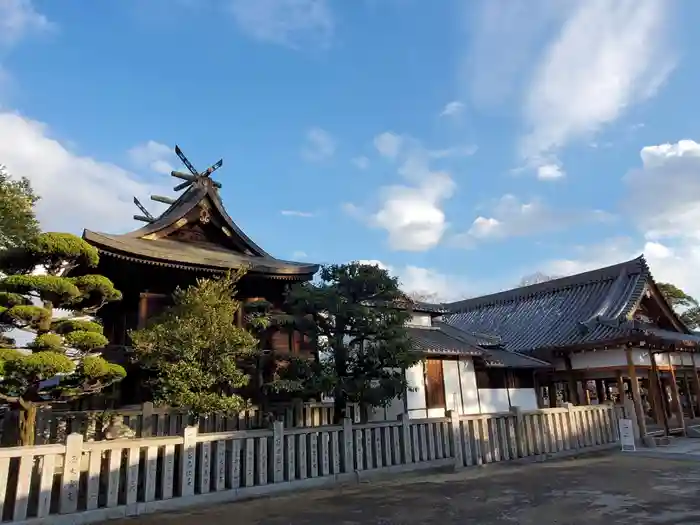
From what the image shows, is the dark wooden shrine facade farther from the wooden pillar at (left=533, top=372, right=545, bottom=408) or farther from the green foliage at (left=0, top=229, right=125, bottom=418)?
the wooden pillar at (left=533, top=372, right=545, bottom=408)

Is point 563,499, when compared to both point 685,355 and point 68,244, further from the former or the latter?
point 685,355

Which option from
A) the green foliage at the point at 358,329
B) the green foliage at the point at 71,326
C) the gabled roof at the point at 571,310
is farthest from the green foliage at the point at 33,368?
the gabled roof at the point at 571,310

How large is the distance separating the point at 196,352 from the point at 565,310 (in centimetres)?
1925

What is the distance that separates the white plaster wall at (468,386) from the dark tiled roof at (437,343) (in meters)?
0.63

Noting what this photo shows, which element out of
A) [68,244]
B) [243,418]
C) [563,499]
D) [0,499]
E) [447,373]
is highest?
[68,244]

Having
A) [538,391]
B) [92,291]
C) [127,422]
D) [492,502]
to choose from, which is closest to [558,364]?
[538,391]

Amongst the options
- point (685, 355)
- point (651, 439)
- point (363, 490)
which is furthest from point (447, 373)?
point (685, 355)

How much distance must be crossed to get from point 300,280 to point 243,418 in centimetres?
409

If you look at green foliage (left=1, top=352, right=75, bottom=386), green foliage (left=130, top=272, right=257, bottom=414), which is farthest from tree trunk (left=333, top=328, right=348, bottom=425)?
green foliage (left=1, top=352, right=75, bottom=386)

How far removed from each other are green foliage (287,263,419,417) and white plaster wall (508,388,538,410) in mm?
9786

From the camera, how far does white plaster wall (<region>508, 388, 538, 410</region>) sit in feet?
64.8

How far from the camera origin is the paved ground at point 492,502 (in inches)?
300

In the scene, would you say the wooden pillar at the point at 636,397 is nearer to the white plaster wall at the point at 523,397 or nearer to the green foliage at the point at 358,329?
the white plaster wall at the point at 523,397

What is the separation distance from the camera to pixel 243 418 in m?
13.0
